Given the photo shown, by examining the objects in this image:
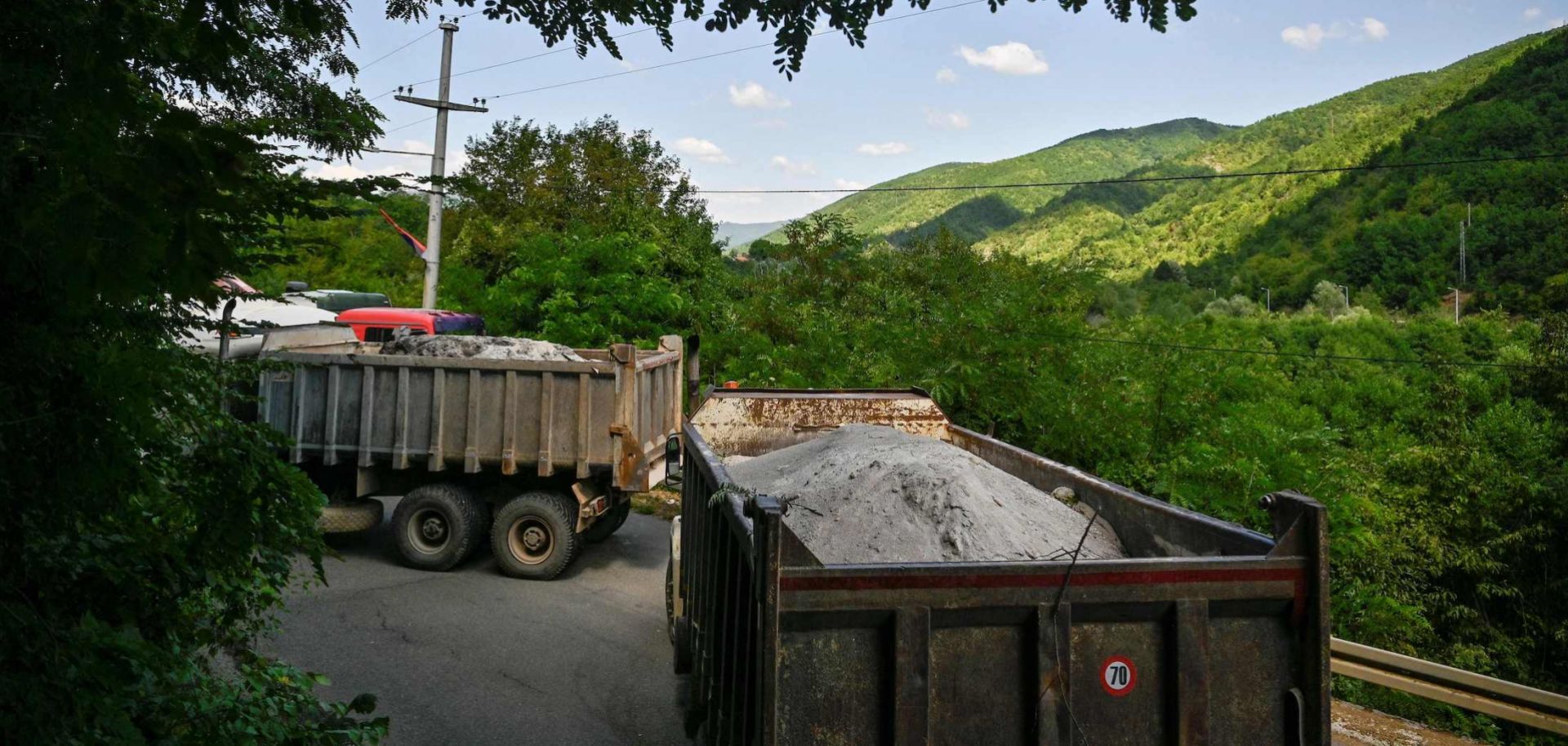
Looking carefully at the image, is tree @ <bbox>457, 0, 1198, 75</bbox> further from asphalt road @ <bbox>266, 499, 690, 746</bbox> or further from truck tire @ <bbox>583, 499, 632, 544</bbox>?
truck tire @ <bbox>583, 499, 632, 544</bbox>

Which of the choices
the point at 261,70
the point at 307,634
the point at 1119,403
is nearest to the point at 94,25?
the point at 261,70

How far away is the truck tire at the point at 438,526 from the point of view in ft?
29.4

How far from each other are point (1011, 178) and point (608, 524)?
12105cm

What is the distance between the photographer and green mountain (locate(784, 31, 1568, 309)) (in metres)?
62.3

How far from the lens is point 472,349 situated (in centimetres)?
959

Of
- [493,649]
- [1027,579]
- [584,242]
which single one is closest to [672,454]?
[493,649]

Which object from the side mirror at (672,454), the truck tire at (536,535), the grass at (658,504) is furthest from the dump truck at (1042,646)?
the grass at (658,504)

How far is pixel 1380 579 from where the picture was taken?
46.3ft

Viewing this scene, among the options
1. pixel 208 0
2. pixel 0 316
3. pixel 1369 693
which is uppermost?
pixel 208 0

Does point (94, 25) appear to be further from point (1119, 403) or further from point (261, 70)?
point (1119, 403)

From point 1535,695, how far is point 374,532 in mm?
10556

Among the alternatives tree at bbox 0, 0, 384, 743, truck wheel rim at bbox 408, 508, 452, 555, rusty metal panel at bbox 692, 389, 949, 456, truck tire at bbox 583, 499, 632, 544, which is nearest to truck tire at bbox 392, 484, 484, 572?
truck wheel rim at bbox 408, 508, 452, 555

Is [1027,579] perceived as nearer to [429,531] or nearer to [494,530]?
[494,530]

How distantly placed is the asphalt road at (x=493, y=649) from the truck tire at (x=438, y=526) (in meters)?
0.17
